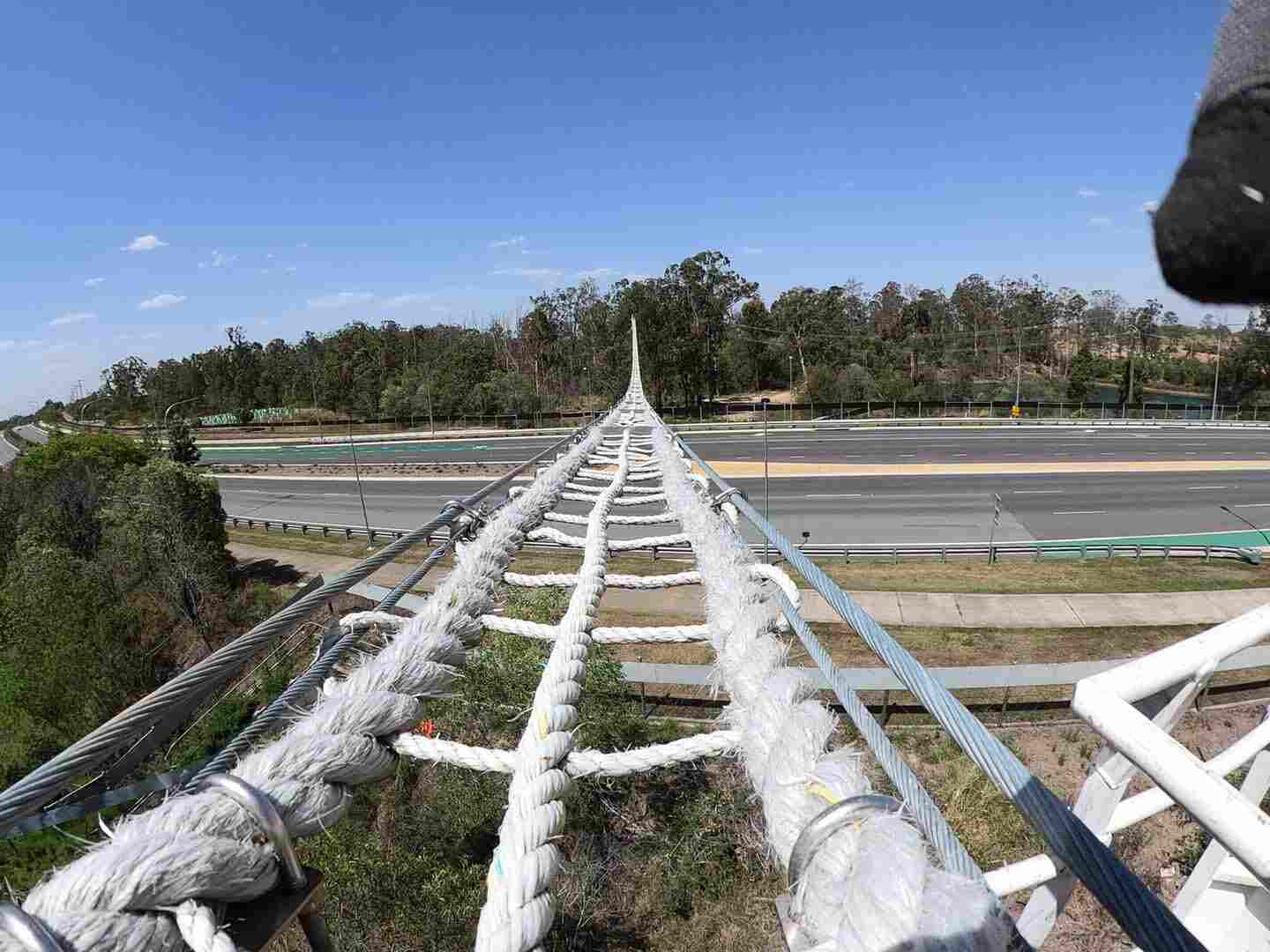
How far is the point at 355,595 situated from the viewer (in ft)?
44.5

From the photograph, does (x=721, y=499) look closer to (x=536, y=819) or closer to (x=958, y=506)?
(x=536, y=819)

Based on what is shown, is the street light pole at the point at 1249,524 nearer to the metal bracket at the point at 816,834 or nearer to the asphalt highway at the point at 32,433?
the metal bracket at the point at 816,834

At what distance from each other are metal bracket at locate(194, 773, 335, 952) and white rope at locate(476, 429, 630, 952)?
249 mm

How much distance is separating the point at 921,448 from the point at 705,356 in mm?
14076

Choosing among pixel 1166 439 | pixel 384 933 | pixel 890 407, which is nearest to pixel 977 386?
pixel 890 407

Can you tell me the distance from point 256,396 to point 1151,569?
5896 cm

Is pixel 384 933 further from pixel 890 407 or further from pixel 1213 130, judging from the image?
pixel 890 407

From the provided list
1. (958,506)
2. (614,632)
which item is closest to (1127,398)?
(958,506)

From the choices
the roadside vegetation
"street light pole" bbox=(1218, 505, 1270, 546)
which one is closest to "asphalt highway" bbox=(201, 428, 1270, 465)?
"street light pole" bbox=(1218, 505, 1270, 546)

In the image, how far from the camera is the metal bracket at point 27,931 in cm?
64

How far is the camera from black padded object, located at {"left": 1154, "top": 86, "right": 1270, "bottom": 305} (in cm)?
30

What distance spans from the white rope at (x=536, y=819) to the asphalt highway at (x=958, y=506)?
12890 mm

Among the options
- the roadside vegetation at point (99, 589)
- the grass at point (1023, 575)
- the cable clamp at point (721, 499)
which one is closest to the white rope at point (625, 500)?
the cable clamp at point (721, 499)

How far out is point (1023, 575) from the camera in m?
12.4
